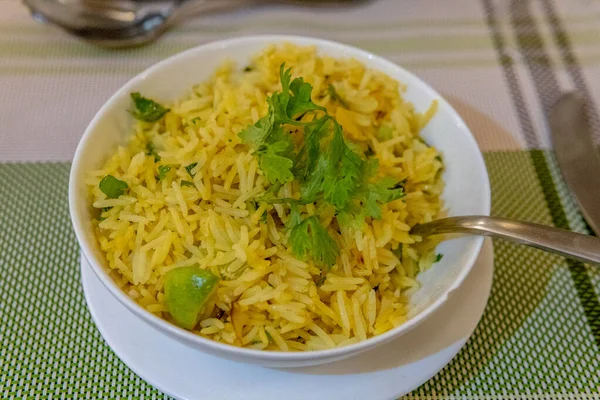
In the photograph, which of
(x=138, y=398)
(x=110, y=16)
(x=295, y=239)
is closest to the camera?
(x=295, y=239)

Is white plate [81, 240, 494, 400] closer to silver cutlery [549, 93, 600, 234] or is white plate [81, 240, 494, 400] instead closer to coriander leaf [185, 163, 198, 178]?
coriander leaf [185, 163, 198, 178]

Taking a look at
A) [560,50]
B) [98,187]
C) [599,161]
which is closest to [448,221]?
[599,161]

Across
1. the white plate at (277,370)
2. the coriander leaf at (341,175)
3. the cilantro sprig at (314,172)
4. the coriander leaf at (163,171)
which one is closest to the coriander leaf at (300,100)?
the cilantro sprig at (314,172)

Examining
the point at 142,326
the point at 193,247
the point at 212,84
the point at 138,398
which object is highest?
the point at 212,84

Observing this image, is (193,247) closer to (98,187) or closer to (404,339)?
(98,187)

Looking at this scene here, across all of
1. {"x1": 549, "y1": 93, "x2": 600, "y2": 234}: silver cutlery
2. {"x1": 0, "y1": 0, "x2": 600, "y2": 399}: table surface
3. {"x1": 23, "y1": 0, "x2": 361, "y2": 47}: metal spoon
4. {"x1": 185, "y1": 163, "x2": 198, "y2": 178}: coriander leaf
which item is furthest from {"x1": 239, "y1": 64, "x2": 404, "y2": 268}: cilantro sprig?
{"x1": 23, "y1": 0, "x2": 361, "y2": 47}: metal spoon
